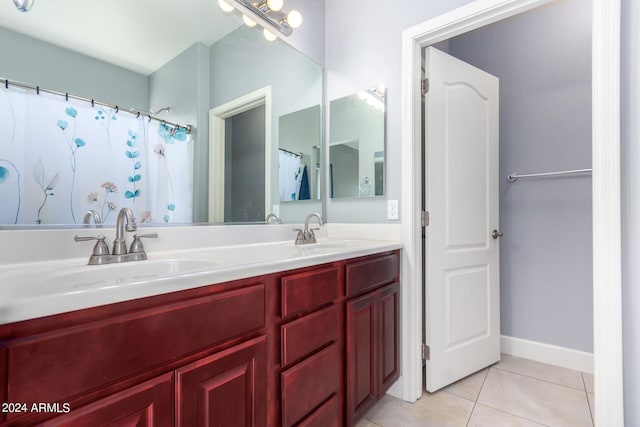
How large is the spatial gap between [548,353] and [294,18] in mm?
2724

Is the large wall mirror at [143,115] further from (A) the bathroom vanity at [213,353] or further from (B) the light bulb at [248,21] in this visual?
(A) the bathroom vanity at [213,353]

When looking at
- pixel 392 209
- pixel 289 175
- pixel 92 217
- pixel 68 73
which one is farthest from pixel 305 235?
pixel 68 73

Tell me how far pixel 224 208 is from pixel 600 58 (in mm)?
1707

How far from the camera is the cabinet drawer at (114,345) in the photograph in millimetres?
500

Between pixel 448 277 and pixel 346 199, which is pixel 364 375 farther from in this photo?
pixel 346 199

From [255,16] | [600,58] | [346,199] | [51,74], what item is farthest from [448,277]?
[51,74]

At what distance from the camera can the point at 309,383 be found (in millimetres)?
Answer: 1062

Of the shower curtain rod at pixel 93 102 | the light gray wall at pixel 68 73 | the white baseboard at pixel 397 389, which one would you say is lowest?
the white baseboard at pixel 397 389

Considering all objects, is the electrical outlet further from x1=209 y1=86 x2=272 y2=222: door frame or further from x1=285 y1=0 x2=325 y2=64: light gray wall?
x1=285 y1=0 x2=325 y2=64: light gray wall

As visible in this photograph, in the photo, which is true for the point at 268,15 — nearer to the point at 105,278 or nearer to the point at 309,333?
the point at 105,278

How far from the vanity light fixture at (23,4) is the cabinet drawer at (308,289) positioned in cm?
115

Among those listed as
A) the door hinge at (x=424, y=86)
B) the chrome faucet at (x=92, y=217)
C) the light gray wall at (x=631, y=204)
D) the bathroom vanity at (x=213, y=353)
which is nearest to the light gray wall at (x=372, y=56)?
the door hinge at (x=424, y=86)

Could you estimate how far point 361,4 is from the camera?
1.91m

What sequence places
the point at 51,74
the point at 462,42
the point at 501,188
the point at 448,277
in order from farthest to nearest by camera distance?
1. the point at 462,42
2. the point at 501,188
3. the point at 448,277
4. the point at 51,74
